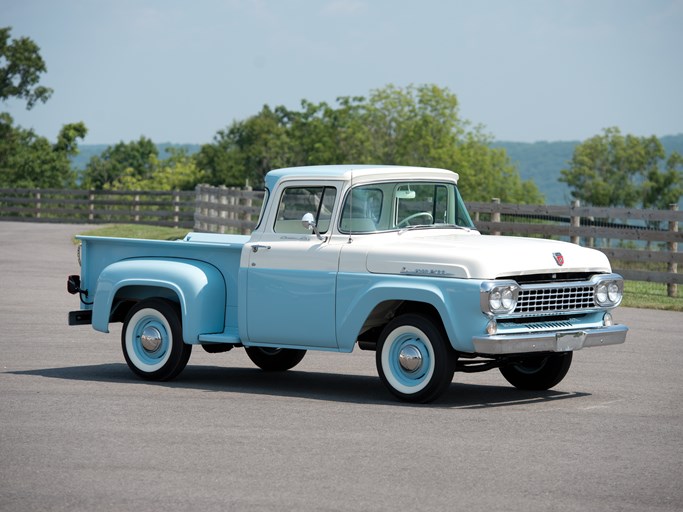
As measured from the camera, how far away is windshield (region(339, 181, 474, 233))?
10.8 metres

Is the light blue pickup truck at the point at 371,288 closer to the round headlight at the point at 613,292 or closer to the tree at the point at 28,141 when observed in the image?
the round headlight at the point at 613,292

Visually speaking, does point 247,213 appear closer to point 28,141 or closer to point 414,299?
point 414,299

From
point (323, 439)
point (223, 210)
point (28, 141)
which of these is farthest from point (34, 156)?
point (323, 439)

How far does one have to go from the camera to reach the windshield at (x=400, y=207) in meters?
10.8

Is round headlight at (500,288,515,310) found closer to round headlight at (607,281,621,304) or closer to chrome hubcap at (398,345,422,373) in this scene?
chrome hubcap at (398,345,422,373)

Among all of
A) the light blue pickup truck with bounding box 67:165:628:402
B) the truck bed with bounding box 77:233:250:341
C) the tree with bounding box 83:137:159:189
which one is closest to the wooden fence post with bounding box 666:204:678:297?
the light blue pickup truck with bounding box 67:165:628:402

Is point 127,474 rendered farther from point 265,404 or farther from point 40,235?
point 40,235

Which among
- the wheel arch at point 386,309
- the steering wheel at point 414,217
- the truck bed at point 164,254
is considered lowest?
the wheel arch at point 386,309

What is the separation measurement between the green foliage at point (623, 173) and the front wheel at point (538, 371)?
372 feet

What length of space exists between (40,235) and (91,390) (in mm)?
27746

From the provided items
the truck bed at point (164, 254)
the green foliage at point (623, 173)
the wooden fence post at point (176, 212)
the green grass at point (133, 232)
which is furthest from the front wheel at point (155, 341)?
the green foliage at point (623, 173)

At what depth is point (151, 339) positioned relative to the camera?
11.4 metres

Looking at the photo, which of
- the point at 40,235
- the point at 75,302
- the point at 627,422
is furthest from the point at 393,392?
the point at 40,235

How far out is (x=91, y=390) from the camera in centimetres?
1071
